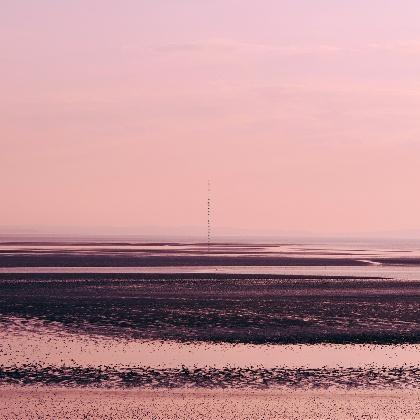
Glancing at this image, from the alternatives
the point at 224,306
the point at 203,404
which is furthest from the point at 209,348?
the point at 224,306

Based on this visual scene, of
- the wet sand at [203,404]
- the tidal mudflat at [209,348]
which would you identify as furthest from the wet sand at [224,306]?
the wet sand at [203,404]

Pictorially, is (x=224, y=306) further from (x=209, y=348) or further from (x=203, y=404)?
(x=203, y=404)

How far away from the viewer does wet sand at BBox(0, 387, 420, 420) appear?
694 inches

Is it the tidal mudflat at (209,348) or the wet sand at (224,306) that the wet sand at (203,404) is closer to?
the tidal mudflat at (209,348)

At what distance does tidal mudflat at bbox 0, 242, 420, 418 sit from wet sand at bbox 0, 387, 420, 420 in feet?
0.14

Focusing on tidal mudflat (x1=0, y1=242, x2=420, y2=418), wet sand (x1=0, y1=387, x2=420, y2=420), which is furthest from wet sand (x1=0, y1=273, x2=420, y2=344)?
wet sand (x1=0, y1=387, x2=420, y2=420)

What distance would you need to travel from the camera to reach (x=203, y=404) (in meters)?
18.6

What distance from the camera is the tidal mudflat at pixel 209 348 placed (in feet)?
61.6

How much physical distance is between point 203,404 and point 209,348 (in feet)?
27.0

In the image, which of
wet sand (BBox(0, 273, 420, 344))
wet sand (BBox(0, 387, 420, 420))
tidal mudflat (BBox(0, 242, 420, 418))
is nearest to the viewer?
wet sand (BBox(0, 387, 420, 420))

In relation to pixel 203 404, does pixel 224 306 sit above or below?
above

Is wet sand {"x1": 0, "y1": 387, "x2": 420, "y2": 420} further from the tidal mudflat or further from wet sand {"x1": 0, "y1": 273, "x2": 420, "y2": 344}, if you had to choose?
wet sand {"x1": 0, "y1": 273, "x2": 420, "y2": 344}

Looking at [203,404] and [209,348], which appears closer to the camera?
[203,404]

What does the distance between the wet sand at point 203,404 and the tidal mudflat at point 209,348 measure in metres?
0.04
